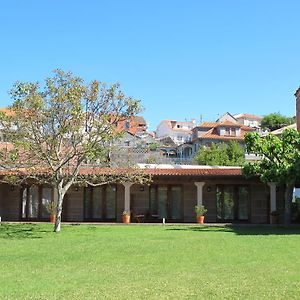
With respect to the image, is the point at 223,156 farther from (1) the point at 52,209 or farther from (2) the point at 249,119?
(2) the point at 249,119

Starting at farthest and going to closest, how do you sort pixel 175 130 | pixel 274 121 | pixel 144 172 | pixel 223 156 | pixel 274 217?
pixel 175 130 < pixel 274 121 < pixel 223 156 < pixel 274 217 < pixel 144 172

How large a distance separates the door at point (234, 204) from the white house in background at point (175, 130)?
69.2m

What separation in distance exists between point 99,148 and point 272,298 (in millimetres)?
13316

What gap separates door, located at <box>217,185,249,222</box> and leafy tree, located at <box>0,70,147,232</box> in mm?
8410

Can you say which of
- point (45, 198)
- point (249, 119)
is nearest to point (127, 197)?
point (45, 198)

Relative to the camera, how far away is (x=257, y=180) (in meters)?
25.2

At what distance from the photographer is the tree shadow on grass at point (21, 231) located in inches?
714

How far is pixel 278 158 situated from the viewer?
21.1 metres

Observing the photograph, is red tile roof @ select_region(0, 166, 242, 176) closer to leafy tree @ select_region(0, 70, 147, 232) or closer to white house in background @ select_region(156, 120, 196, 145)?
leafy tree @ select_region(0, 70, 147, 232)

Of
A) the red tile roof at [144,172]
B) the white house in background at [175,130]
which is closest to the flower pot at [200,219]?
the red tile roof at [144,172]

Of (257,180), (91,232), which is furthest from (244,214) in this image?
(91,232)

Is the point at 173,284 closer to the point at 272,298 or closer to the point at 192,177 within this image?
the point at 272,298

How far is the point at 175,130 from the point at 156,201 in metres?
71.7

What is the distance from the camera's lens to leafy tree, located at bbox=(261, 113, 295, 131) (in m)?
84.2
